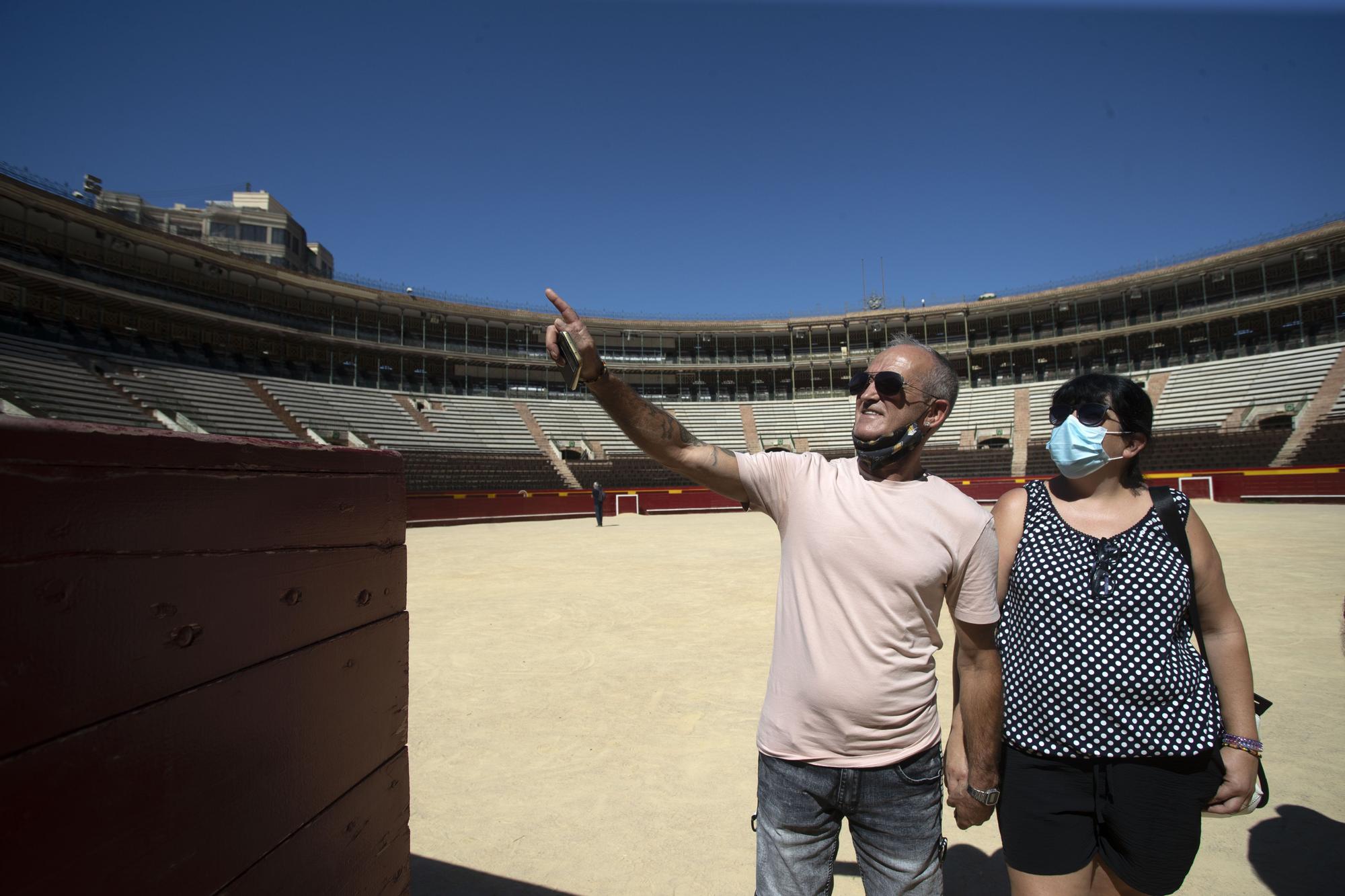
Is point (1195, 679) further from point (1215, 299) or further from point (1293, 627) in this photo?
point (1215, 299)

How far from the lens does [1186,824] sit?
194 cm

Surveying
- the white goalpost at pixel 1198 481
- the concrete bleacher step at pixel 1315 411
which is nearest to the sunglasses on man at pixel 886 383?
the white goalpost at pixel 1198 481

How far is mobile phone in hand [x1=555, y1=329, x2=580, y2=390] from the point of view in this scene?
178cm

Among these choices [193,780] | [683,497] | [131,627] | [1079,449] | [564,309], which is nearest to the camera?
[131,627]

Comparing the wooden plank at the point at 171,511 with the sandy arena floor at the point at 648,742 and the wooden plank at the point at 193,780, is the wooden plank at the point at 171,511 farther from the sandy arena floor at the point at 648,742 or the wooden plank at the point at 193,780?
the sandy arena floor at the point at 648,742

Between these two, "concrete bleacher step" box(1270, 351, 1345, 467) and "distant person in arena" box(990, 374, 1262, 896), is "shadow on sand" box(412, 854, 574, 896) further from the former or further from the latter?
"concrete bleacher step" box(1270, 351, 1345, 467)

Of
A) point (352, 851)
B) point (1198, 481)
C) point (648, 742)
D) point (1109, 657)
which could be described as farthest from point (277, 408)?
point (1198, 481)

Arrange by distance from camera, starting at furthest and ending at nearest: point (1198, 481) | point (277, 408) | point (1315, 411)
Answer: point (277, 408) → point (1315, 411) → point (1198, 481)

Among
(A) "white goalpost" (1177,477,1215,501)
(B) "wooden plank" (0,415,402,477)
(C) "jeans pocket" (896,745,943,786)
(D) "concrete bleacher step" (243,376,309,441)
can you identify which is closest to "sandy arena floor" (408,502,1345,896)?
(C) "jeans pocket" (896,745,943,786)

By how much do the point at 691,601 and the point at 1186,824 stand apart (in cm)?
698

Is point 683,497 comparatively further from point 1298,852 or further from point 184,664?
point 184,664

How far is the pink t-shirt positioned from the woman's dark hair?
703mm

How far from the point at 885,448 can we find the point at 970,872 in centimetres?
223

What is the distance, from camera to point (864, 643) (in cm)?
183
